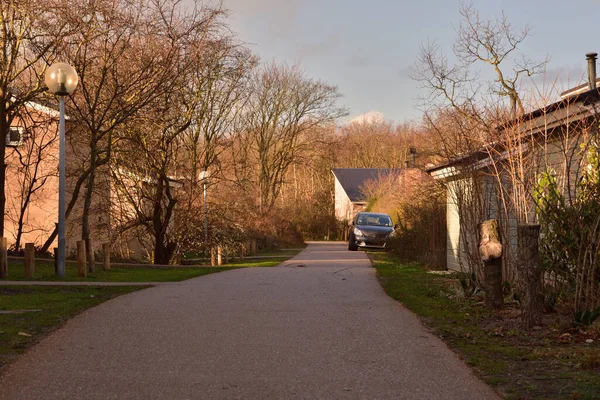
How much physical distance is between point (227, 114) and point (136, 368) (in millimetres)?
31946

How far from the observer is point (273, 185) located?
179 feet

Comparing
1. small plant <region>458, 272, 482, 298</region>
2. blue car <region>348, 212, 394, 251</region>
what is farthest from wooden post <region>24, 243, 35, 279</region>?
blue car <region>348, 212, 394, 251</region>

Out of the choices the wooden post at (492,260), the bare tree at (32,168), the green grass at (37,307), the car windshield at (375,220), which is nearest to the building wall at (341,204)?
the car windshield at (375,220)

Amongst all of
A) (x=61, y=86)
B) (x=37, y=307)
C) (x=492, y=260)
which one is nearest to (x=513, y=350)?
(x=492, y=260)

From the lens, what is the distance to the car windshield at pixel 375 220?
35406 mm

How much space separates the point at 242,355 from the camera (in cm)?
723

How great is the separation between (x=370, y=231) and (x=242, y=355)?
90.1 ft

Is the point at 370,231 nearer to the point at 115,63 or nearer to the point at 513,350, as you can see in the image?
the point at 115,63

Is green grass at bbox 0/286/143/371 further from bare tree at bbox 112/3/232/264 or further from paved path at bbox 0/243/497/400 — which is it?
bare tree at bbox 112/3/232/264

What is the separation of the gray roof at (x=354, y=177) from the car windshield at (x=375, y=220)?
30.5 metres

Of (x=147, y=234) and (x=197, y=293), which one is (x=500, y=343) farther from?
(x=147, y=234)

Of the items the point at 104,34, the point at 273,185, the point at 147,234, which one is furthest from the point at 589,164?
the point at 273,185

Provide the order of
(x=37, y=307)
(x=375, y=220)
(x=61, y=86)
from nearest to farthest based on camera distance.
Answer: (x=37, y=307)
(x=61, y=86)
(x=375, y=220)

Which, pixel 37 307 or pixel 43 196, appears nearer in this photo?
pixel 37 307
